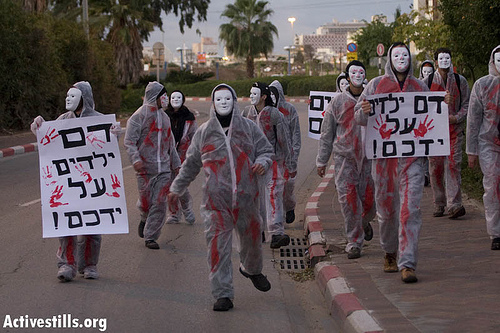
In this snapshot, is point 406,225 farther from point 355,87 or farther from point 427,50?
point 427,50

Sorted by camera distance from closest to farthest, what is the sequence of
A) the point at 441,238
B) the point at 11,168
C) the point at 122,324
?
the point at 122,324, the point at 441,238, the point at 11,168

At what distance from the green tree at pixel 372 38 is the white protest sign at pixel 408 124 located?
6790 cm

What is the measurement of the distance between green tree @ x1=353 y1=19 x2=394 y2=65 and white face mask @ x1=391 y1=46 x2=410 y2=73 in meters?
67.9

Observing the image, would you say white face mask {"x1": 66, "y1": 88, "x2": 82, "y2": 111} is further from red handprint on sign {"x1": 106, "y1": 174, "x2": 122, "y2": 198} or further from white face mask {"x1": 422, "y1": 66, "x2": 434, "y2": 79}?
white face mask {"x1": 422, "y1": 66, "x2": 434, "y2": 79}

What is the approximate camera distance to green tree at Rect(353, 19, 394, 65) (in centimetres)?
7525

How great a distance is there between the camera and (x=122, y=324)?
630 centimetres

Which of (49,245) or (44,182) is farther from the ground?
(44,182)

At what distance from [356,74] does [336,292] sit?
2564mm

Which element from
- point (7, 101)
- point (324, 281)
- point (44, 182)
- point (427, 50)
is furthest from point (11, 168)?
point (427, 50)

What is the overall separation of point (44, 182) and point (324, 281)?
2.81 meters

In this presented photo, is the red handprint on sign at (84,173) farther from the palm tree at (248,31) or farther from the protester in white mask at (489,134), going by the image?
the palm tree at (248,31)

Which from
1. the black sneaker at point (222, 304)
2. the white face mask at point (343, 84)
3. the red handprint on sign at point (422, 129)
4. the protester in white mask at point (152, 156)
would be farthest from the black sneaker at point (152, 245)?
the red handprint on sign at point (422, 129)

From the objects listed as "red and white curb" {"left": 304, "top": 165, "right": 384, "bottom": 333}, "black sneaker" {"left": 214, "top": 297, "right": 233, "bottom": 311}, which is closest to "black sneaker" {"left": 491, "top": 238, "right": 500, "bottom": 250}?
"red and white curb" {"left": 304, "top": 165, "right": 384, "bottom": 333}

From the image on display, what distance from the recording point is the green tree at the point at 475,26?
13209mm
